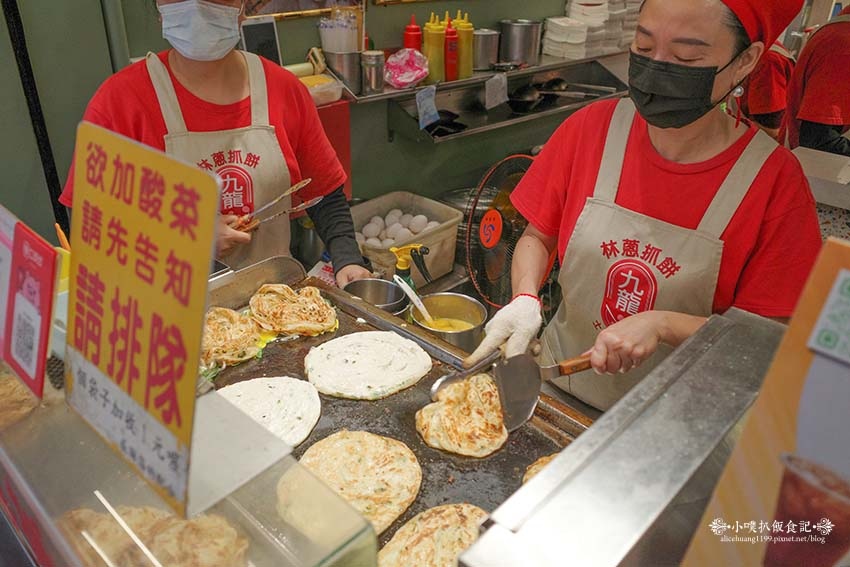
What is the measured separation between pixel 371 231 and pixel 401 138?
3.11ft

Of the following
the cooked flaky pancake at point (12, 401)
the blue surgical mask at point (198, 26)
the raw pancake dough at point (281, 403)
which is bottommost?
the raw pancake dough at point (281, 403)

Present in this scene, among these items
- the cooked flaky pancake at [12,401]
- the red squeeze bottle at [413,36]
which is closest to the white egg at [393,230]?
the red squeeze bottle at [413,36]

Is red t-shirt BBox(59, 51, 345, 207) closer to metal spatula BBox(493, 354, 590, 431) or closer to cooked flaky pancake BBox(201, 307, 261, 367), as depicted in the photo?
cooked flaky pancake BBox(201, 307, 261, 367)

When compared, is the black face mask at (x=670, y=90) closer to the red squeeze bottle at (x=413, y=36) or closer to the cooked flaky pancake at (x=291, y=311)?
the cooked flaky pancake at (x=291, y=311)

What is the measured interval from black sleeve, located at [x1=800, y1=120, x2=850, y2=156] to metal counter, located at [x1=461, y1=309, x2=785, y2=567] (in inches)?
116

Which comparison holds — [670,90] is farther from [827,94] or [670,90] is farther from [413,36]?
[413,36]

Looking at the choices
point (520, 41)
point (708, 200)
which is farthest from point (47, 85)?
point (520, 41)

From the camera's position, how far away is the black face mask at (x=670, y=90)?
1753mm

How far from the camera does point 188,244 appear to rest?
27.4 inches

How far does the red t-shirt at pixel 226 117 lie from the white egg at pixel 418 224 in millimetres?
1520

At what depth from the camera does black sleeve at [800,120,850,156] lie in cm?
333

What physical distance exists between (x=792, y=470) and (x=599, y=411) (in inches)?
65.9

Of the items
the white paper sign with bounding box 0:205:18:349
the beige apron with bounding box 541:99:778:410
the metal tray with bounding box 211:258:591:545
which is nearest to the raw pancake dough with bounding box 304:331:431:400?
the metal tray with bounding box 211:258:591:545

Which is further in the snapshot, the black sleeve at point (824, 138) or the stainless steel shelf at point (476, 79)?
the stainless steel shelf at point (476, 79)
